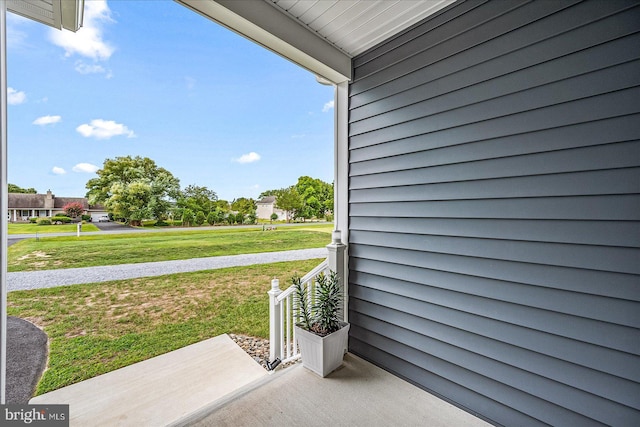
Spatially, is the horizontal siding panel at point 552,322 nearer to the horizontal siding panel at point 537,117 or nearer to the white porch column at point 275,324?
the horizontal siding panel at point 537,117

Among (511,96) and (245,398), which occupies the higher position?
(511,96)

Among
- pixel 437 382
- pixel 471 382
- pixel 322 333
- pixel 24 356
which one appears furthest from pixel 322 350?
pixel 24 356

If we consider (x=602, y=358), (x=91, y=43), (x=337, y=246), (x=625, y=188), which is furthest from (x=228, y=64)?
(x=602, y=358)

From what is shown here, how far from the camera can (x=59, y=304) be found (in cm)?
227

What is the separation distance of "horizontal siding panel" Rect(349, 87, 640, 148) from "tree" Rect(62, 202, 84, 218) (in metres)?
2.54

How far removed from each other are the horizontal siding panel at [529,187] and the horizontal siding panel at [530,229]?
0.47 ft

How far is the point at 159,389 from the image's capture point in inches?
80.1

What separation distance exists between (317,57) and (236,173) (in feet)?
5.75

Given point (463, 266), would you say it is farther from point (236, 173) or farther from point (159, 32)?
point (159, 32)

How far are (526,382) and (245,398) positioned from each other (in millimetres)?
1672

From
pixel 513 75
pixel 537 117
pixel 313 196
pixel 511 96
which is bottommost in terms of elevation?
pixel 313 196

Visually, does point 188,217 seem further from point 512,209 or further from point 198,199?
point 512,209

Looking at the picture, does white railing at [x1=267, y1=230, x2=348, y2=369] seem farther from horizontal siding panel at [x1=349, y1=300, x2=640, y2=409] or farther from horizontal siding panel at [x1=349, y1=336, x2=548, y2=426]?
horizontal siding panel at [x1=349, y1=300, x2=640, y2=409]

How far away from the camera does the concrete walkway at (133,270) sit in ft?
6.67
